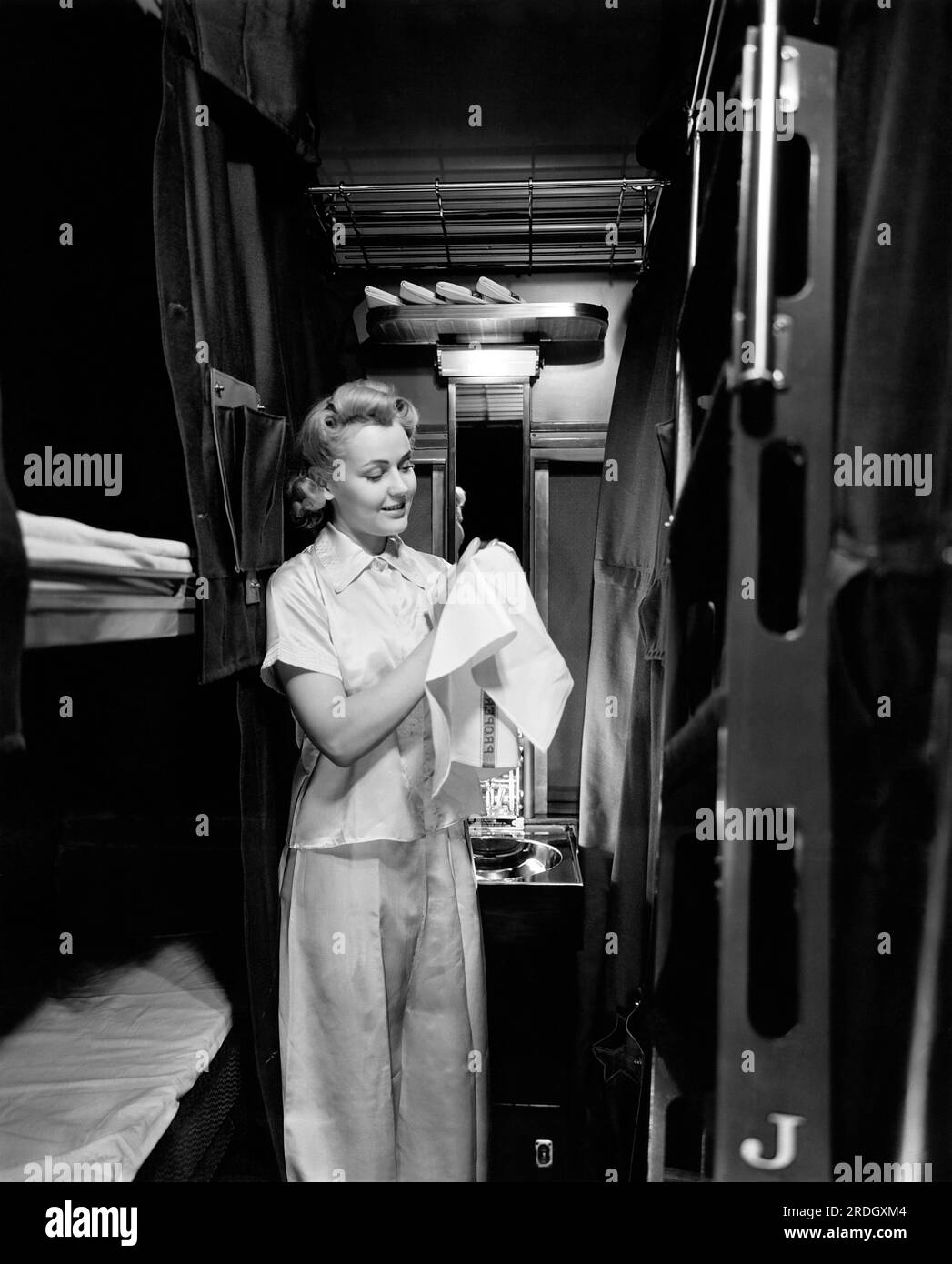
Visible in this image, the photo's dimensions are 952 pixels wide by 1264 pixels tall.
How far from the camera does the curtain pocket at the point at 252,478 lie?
44.7 inches

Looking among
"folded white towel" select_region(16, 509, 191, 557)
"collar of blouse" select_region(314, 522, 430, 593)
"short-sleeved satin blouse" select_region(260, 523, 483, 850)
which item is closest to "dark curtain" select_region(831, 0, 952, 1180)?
"short-sleeved satin blouse" select_region(260, 523, 483, 850)

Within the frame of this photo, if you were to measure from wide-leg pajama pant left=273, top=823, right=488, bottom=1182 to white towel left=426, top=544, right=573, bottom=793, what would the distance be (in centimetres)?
19

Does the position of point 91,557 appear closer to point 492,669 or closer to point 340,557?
point 340,557

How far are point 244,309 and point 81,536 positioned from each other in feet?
1.81

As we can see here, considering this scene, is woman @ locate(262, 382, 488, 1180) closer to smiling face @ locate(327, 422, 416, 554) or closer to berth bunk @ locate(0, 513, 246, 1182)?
smiling face @ locate(327, 422, 416, 554)

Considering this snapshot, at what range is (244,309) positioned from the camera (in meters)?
1.25

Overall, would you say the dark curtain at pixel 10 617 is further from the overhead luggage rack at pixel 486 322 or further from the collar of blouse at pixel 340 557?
the overhead luggage rack at pixel 486 322

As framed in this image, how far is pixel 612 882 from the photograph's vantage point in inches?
57.1

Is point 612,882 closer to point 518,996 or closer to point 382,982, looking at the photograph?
point 518,996

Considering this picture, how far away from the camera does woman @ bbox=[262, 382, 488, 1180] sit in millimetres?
1129

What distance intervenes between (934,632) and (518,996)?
1.04m
